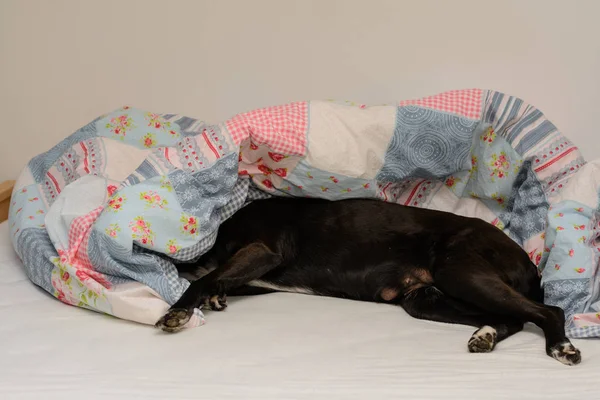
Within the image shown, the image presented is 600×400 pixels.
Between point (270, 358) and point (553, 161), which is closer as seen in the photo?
point (270, 358)

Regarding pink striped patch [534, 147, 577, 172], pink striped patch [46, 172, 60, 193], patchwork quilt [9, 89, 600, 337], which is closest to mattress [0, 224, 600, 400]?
patchwork quilt [9, 89, 600, 337]

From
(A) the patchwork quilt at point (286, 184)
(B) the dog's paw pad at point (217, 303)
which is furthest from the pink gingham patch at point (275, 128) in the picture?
(B) the dog's paw pad at point (217, 303)

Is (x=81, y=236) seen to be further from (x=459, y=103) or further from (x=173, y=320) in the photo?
(x=459, y=103)

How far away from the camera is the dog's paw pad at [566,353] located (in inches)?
74.9

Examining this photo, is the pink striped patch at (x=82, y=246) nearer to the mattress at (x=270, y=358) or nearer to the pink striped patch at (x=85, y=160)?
the mattress at (x=270, y=358)

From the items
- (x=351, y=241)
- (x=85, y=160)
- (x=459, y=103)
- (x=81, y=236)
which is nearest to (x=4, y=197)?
(x=85, y=160)

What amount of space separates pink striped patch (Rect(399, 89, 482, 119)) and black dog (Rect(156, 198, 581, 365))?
1.22 ft

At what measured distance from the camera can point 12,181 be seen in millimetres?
3305

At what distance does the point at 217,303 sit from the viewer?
231cm

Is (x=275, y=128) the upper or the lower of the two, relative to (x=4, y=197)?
upper

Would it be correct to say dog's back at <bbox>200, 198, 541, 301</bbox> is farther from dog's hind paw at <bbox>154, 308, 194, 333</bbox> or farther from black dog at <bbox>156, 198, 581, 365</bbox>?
dog's hind paw at <bbox>154, 308, 194, 333</bbox>

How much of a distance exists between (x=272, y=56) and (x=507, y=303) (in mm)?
1587

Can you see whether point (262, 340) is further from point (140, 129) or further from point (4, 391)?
point (140, 129)

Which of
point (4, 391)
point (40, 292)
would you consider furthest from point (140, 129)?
point (4, 391)
